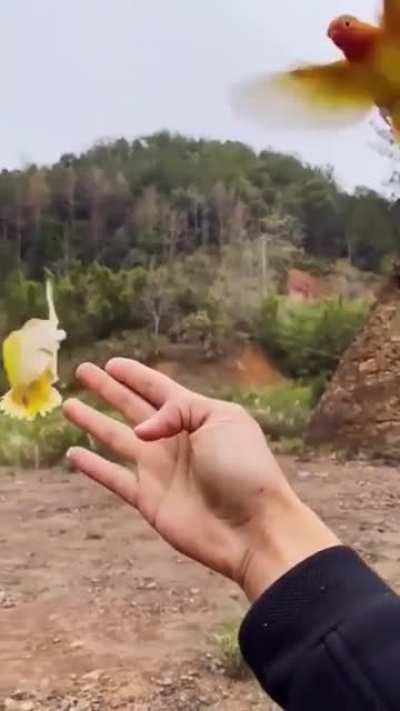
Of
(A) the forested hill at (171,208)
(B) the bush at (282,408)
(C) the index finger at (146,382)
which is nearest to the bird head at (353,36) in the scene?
(A) the forested hill at (171,208)

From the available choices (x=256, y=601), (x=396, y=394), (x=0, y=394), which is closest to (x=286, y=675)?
(x=256, y=601)

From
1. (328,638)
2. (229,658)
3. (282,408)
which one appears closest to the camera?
(328,638)

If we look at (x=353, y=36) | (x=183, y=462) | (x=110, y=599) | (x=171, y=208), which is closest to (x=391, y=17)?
(x=353, y=36)

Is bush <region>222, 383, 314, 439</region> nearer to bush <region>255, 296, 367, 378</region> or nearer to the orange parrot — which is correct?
bush <region>255, 296, 367, 378</region>

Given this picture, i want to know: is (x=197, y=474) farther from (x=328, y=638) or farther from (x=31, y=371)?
(x=31, y=371)

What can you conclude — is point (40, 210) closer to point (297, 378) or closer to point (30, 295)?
point (30, 295)
